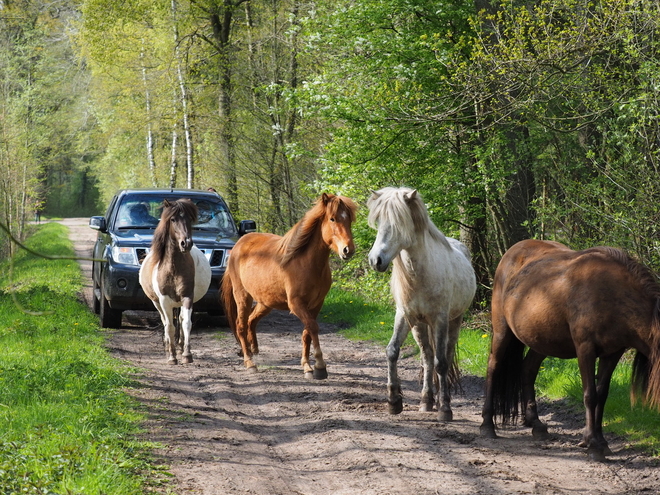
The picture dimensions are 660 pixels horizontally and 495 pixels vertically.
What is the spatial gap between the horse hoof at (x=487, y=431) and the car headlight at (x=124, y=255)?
6916mm

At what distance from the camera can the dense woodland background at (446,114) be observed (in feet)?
26.1

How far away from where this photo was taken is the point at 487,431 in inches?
238

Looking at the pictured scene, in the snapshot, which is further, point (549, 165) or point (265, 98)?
point (265, 98)

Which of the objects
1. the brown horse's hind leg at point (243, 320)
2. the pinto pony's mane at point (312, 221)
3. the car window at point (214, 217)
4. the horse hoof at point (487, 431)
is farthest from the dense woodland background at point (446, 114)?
the horse hoof at point (487, 431)

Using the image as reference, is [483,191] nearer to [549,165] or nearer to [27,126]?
[549,165]

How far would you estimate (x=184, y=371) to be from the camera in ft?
28.6

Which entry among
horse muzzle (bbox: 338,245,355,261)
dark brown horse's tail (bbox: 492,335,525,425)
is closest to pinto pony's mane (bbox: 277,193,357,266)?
horse muzzle (bbox: 338,245,355,261)

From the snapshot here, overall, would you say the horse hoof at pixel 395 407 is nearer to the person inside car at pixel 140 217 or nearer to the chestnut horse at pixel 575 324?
the chestnut horse at pixel 575 324

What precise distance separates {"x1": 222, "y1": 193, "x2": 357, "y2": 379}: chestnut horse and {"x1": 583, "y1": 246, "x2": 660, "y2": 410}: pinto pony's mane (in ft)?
10.6

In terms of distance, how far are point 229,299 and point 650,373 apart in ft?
20.6

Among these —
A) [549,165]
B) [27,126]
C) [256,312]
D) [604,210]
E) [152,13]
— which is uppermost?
[152,13]

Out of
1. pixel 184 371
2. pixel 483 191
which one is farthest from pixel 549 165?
pixel 184 371

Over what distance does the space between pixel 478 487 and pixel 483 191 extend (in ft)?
23.5

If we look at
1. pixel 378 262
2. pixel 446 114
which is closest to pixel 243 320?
pixel 446 114
